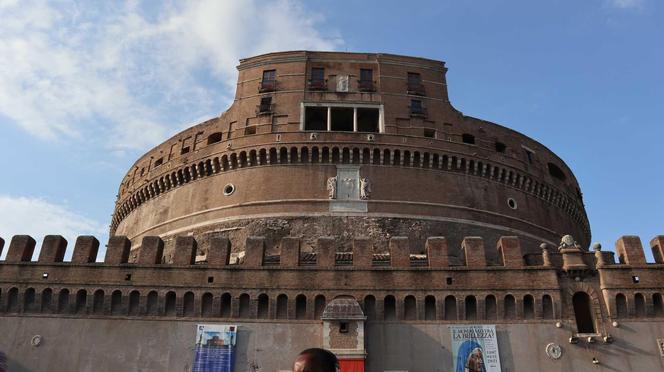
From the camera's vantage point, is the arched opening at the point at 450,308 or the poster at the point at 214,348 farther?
the arched opening at the point at 450,308

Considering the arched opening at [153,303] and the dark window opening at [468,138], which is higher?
the dark window opening at [468,138]

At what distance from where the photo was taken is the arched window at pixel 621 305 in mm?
17016

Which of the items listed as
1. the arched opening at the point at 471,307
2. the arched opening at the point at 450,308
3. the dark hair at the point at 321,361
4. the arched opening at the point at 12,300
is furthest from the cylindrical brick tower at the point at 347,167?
the dark hair at the point at 321,361

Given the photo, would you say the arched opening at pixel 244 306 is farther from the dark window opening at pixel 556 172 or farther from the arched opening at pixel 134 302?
the dark window opening at pixel 556 172

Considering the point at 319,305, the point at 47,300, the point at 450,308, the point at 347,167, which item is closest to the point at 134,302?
the point at 47,300

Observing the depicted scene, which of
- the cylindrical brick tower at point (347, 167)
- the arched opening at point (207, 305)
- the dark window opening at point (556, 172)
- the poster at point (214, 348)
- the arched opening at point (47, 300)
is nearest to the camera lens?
the poster at point (214, 348)

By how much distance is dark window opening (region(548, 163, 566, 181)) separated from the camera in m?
31.8

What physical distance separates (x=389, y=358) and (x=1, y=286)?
12.3 metres

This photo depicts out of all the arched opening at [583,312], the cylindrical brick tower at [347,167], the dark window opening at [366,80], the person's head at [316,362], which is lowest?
the person's head at [316,362]

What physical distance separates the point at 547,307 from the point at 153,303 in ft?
39.3

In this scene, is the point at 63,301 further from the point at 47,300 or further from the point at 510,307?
the point at 510,307

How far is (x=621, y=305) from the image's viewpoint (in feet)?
56.2

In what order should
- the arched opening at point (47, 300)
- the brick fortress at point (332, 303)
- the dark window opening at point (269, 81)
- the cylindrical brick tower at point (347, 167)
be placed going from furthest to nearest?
the dark window opening at point (269, 81) → the cylindrical brick tower at point (347, 167) → the arched opening at point (47, 300) → the brick fortress at point (332, 303)

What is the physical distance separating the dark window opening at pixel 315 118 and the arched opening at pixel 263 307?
12.9 metres
